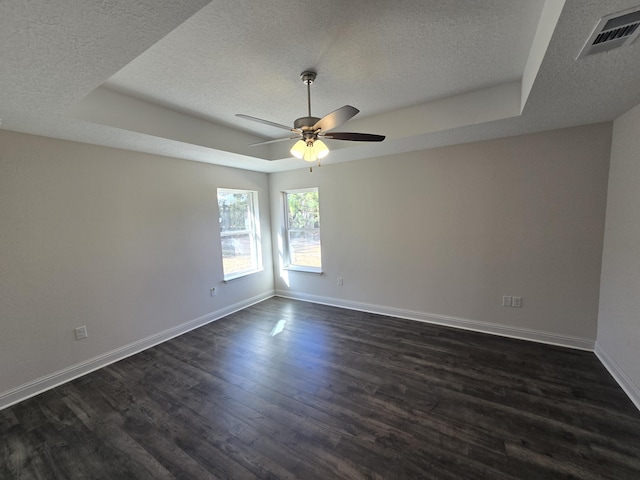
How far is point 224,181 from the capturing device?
4.07m

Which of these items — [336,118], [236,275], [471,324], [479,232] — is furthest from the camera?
[236,275]

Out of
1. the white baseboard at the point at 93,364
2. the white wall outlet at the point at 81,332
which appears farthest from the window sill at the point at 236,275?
the white wall outlet at the point at 81,332

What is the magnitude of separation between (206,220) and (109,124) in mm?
1767

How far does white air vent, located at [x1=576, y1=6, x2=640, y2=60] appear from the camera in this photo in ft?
3.74

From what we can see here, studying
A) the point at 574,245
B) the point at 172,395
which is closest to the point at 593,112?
the point at 574,245

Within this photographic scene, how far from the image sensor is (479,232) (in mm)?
3180

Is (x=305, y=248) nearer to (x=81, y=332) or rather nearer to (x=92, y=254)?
(x=92, y=254)

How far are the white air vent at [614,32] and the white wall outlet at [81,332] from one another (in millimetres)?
4416

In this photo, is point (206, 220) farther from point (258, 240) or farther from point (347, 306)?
point (347, 306)

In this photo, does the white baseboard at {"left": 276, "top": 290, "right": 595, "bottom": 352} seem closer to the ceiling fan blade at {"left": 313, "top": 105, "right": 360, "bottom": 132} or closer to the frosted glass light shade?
the frosted glass light shade

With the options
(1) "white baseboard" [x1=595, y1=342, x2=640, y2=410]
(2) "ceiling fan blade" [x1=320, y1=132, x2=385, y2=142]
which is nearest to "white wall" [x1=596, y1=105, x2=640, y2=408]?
(1) "white baseboard" [x1=595, y1=342, x2=640, y2=410]

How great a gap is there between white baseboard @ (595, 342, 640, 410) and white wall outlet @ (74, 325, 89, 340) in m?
4.87

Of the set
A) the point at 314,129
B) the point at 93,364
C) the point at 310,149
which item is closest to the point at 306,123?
the point at 314,129

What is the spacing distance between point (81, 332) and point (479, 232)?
4.56m
